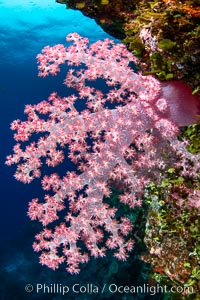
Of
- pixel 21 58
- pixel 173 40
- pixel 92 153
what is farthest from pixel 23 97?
pixel 173 40

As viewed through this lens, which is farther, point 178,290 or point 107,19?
point 107,19

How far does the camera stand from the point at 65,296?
24.3 feet

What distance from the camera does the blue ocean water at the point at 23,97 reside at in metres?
7.91

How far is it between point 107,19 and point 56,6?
3.38 m

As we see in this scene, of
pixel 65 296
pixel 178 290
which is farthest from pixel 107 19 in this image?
pixel 65 296

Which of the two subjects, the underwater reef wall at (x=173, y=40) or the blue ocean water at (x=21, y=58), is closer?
the underwater reef wall at (x=173, y=40)

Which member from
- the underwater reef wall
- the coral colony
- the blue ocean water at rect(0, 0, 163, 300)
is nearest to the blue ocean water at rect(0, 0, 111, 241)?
the blue ocean water at rect(0, 0, 163, 300)

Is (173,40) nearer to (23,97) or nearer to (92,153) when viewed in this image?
(92,153)

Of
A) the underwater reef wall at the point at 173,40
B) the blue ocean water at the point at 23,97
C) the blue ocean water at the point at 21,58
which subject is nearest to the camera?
the underwater reef wall at the point at 173,40

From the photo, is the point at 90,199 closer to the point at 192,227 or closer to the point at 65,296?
the point at 192,227

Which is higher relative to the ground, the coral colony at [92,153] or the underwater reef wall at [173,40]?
the underwater reef wall at [173,40]

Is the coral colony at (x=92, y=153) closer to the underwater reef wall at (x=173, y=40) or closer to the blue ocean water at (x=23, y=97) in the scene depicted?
the underwater reef wall at (x=173, y=40)

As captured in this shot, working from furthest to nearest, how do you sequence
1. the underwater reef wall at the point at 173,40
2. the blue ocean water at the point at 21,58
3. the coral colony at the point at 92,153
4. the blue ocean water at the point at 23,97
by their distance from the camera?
the blue ocean water at the point at 21,58 < the blue ocean water at the point at 23,97 < the coral colony at the point at 92,153 < the underwater reef wall at the point at 173,40

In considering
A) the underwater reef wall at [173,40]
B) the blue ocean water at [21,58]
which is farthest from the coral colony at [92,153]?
the blue ocean water at [21,58]
